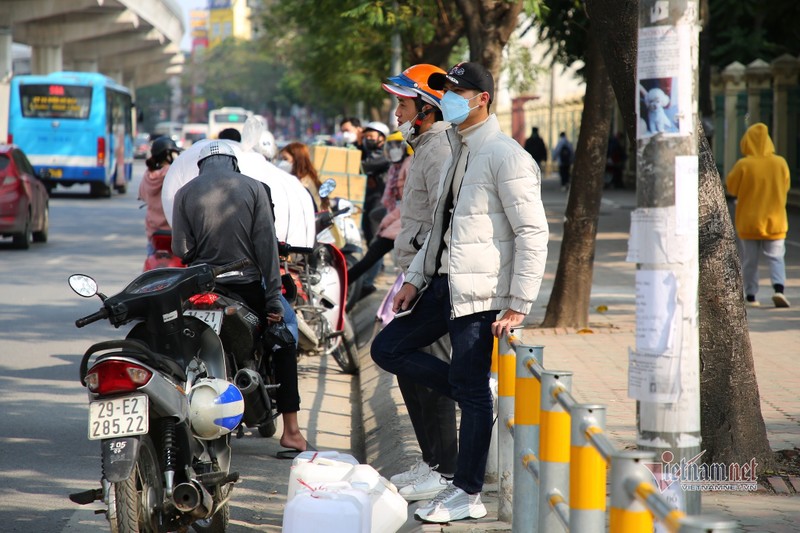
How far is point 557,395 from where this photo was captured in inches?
152

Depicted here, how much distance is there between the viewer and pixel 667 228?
387 centimetres

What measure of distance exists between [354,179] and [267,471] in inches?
302

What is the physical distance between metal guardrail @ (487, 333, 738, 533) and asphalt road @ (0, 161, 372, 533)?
1.51 metres

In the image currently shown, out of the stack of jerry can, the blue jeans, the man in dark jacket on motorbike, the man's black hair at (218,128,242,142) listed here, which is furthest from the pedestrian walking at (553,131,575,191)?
the stack of jerry can

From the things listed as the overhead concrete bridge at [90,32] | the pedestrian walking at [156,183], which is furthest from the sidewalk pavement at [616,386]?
the overhead concrete bridge at [90,32]

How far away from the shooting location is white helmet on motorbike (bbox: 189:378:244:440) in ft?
16.9

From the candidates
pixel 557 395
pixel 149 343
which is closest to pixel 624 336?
pixel 149 343

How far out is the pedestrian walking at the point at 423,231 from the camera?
5.84 m

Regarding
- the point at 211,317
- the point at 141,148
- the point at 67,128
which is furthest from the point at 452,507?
the point at 141,148

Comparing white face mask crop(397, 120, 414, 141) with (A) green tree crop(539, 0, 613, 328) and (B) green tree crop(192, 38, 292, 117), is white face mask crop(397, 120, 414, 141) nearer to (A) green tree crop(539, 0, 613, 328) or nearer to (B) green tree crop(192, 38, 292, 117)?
(A) green tree crop(539, 0, 613, 328)

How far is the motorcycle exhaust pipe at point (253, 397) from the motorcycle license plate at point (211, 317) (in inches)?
14.8

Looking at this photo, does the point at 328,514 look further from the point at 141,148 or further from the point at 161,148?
the point at 141,148

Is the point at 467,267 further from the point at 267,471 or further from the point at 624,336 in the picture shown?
the point at 624,336

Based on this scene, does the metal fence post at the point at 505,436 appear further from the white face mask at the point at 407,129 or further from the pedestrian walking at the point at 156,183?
the pedestrian walking at the point at 156,183
